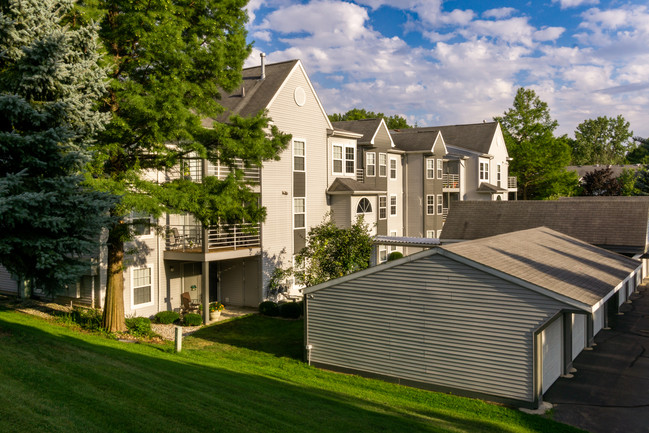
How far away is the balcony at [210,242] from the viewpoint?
23.3 metres

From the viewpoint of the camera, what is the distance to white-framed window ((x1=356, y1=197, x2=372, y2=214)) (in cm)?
3350

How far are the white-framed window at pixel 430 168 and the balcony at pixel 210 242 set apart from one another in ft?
68.2

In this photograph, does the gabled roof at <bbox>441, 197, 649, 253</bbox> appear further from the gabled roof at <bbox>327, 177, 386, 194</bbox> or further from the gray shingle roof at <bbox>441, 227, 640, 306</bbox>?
the gabled roof at <bbox>327, 177, 386, 194</bbox>

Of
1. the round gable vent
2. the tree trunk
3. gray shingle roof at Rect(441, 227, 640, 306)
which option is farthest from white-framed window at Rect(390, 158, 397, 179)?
the tree trunk

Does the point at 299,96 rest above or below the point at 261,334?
above

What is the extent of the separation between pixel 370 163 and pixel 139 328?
70.0 feet

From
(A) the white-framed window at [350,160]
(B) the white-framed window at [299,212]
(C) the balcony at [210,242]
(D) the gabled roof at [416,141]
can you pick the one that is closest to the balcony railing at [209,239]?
(C) the balcony at [210,242]

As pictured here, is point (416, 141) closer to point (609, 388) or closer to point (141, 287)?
point (141, 287)

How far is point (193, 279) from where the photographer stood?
25.5 m

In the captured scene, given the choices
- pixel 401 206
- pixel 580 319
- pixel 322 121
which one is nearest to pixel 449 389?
pixel 580 319

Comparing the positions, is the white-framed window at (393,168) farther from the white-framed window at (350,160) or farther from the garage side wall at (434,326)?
the garage side wall at (434,326)

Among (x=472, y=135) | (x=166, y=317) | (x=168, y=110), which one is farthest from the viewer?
(x=472, y=135)

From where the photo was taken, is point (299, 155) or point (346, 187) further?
point (346, 187)

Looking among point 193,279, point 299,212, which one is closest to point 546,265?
point 299,212
